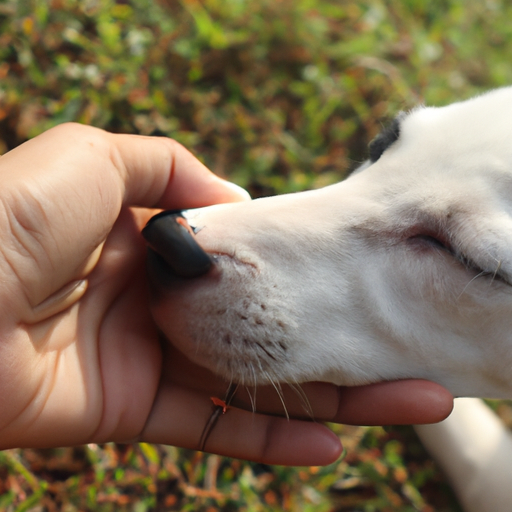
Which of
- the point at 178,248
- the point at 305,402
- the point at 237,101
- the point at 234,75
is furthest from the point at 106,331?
the point at 234,75

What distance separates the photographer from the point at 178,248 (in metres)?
1.51

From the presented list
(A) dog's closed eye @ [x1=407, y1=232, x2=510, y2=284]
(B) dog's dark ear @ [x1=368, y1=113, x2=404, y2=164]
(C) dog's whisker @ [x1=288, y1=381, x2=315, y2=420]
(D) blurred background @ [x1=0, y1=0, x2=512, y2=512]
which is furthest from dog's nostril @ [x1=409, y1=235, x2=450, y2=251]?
(D) blurred background @ [x1=0, y1=0, x2=512, y2=512]

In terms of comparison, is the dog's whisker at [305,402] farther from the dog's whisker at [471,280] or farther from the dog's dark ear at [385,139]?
the dog's dark ear at [385,139]

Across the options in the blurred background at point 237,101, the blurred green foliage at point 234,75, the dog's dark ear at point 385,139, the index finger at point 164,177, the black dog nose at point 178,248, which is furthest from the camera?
the blurred green foliage at point 234,75

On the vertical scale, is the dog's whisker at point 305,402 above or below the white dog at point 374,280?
below

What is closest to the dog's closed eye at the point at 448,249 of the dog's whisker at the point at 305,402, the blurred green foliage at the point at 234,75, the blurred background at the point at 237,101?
the dog's whisker at the point at 305,402

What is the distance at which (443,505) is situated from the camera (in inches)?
110

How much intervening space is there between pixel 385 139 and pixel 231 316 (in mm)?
881

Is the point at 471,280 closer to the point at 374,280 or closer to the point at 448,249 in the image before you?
the point at 448,249

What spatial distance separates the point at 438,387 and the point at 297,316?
20.3 inches

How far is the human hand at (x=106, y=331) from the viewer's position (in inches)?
59.7

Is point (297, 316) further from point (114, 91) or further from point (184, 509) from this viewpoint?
point (114, 91)

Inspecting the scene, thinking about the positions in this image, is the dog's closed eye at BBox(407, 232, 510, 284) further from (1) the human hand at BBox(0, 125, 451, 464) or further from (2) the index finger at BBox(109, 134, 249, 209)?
(2) the index finger at BBox(109, 134, 249, 209)

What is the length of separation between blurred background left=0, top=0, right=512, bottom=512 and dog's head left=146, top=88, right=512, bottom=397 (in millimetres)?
647
